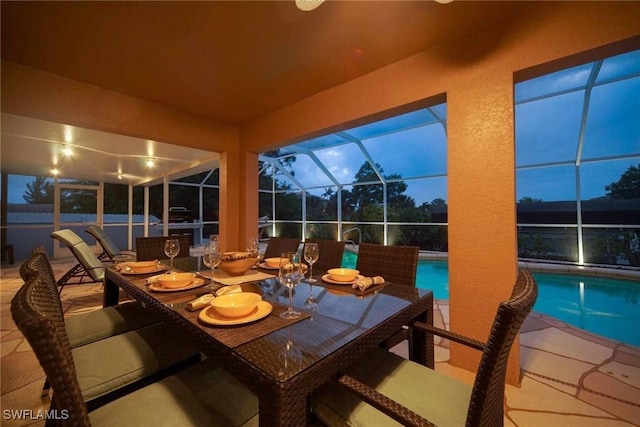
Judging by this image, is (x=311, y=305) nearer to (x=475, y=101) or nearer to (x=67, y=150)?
(x=475, y=101)

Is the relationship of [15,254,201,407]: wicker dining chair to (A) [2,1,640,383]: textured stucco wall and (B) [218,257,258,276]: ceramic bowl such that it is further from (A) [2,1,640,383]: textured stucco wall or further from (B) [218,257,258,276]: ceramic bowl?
(A) [2,1,640,383]: textured stucco wall

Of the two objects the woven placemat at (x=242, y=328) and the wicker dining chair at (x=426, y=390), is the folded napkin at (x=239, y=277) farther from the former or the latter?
the wicker dining chair at (x=426, y=390)

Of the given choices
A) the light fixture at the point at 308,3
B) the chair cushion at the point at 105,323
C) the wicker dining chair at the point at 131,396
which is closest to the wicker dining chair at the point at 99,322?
the chair cushion at the point at 105,323

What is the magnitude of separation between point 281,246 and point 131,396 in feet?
5.27

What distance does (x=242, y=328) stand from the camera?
95 centimetres

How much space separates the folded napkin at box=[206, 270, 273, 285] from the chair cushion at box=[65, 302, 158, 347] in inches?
16.8

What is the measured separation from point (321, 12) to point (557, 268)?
6.32 m

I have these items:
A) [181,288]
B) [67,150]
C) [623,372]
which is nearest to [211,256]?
[181,288]

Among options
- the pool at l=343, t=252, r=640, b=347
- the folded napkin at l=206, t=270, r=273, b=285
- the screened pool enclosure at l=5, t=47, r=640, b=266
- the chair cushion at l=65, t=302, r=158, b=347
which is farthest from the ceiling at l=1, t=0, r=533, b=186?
the pool at l=343, t=252, r=640, b=347

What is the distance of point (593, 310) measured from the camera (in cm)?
358

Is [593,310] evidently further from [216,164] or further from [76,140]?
[76,140]

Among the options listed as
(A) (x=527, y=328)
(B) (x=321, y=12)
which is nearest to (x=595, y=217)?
(A) (x=527, y=328)

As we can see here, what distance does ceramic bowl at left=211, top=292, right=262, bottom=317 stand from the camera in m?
0.99

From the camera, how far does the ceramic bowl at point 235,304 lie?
0.99 meters
